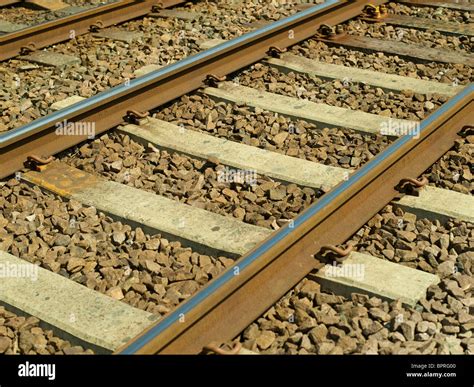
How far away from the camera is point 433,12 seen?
9250mm

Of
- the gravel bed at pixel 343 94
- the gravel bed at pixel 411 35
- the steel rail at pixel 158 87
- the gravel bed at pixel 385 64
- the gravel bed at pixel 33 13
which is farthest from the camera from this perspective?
the gravel bed at pixel 33 13

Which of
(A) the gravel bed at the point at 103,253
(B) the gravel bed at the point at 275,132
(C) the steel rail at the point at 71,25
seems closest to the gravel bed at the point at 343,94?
(B) the gravel bed at the point at 275,132

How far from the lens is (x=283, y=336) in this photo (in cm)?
407

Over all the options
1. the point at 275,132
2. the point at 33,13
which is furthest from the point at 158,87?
the point at 33,13

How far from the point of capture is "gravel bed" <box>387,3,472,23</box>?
29.5 ft

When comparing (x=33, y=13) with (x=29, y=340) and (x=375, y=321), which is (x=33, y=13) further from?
(x=375, y=321)

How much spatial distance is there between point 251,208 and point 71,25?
4.12 metres

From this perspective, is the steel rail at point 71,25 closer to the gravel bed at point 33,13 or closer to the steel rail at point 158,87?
the gravel bed at point 33,13

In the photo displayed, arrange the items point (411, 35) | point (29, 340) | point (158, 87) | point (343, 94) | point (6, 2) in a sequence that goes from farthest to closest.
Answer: point (6, 2)
point (411, 35)
point (343, 94)
point (158, 87)
point (29, 340)

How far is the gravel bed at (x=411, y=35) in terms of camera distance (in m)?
8.10

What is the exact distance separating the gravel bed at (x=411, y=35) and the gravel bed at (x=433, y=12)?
556mm

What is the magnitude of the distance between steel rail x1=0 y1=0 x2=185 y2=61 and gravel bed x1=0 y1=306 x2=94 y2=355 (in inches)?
163
